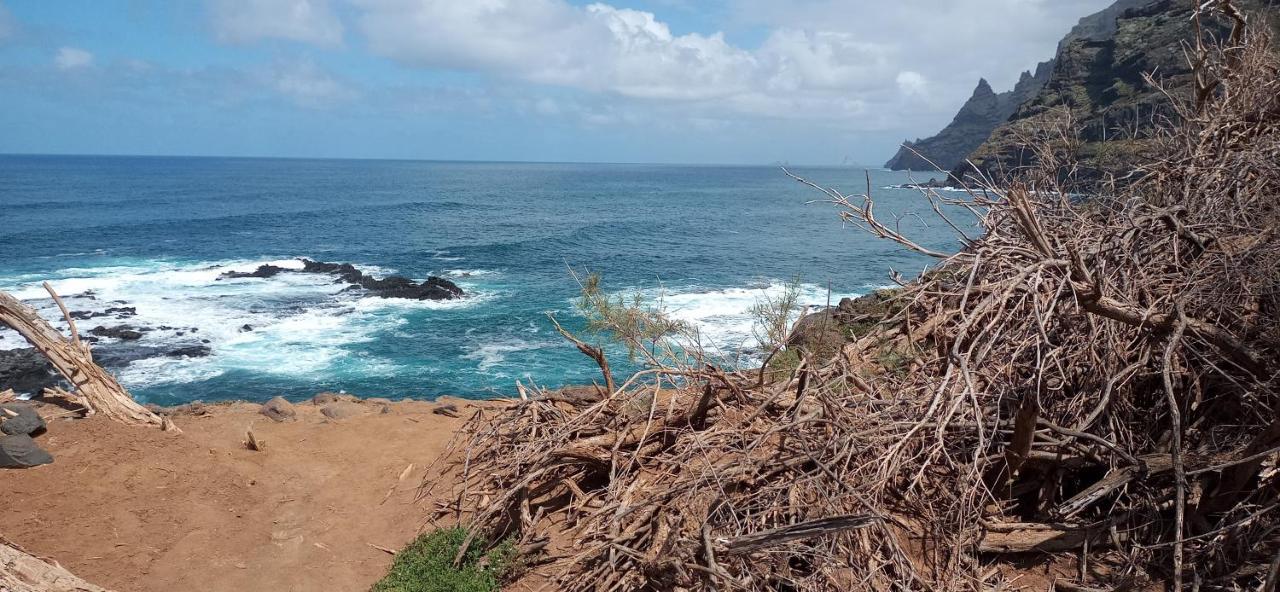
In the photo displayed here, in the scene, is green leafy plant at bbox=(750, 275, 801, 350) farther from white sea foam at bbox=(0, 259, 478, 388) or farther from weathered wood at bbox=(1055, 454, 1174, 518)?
Answer: white sea foam at bbox=(0, 259, 478, 388)

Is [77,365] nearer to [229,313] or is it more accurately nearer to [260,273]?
[229,313]

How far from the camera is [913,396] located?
Result: 16.6 feet

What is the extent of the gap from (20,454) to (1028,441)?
10010mm

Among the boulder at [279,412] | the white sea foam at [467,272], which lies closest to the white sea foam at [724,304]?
the white sea foam at [467,272]

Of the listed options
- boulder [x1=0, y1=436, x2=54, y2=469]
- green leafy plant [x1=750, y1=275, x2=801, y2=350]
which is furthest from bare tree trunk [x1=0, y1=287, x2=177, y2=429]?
green leafy plant [x1=750, y1=275, x2=801, y2=350]

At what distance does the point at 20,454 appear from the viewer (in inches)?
322

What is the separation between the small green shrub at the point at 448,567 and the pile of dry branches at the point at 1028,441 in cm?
43

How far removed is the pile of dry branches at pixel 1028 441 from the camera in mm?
4328

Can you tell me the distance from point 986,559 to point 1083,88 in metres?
59.2

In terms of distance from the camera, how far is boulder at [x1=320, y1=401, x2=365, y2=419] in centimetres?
1177

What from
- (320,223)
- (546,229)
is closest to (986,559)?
(546,229)

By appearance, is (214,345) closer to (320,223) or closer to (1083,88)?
(320,223)

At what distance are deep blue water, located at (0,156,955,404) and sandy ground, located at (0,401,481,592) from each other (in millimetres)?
4606

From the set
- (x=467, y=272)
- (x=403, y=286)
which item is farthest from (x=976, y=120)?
(x=403, y=286)
